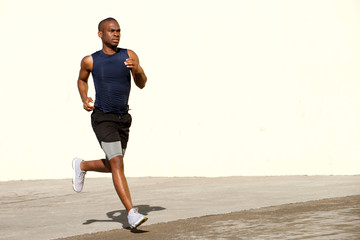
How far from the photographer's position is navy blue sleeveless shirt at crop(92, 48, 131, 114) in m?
6.96

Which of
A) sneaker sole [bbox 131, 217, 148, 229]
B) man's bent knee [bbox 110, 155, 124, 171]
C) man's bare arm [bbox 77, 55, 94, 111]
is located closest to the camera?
sneaker sole [bbox 131, 217, 148, 229]

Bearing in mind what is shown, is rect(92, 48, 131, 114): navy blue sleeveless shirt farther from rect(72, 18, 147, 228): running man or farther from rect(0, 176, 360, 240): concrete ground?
rect(0, 176, 360, 240): concrete ground

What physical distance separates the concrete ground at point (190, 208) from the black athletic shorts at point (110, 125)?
79cm

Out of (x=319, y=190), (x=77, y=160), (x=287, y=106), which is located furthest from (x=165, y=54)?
(x=77, y=160)

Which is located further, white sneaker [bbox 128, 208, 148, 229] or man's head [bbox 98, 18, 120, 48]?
man's head [bbox 98, 18, 120, 48]

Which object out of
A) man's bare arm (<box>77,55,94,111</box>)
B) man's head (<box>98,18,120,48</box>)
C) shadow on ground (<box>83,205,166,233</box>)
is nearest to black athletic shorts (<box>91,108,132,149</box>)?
man's bare arm (<box>77,55,94,111</box>)

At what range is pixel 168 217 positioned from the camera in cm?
738

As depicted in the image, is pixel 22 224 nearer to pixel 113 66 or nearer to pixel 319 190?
pixel 113 66

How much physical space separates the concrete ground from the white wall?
46 cm

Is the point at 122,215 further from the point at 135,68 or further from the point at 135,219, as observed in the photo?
the point at 135,68

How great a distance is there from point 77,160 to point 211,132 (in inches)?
164

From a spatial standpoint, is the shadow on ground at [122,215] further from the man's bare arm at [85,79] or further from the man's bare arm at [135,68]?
the man's bare arm at [135,68]

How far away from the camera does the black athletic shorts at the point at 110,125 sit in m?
6.93

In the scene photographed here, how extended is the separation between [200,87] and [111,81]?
189 inches
